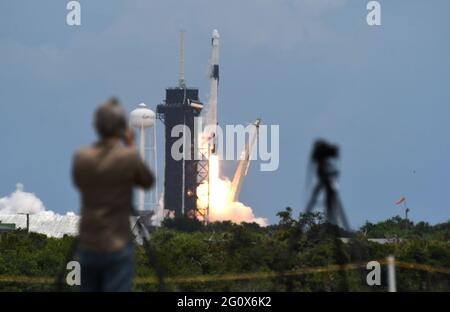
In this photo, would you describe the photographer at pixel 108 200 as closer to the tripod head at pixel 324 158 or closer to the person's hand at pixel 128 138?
the person's hand at pixel 128 138

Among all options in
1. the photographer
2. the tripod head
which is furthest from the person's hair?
the tripod head

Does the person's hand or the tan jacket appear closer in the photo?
the tan jacket

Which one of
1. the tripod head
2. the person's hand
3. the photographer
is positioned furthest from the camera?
the tripod head

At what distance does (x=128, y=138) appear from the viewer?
11383mm

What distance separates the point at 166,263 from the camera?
67.8 m

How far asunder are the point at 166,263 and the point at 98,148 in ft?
187

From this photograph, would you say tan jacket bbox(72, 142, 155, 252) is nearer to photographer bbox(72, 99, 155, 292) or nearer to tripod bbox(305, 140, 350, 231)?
photographer bbox(72, 99, 155, 292)

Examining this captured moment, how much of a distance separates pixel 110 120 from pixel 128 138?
0.96 feet

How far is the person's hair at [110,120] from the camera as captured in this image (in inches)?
439

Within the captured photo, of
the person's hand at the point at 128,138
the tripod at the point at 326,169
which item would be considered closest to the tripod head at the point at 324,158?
the tripod at the point at 326,169

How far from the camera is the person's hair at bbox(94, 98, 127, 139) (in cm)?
1116
